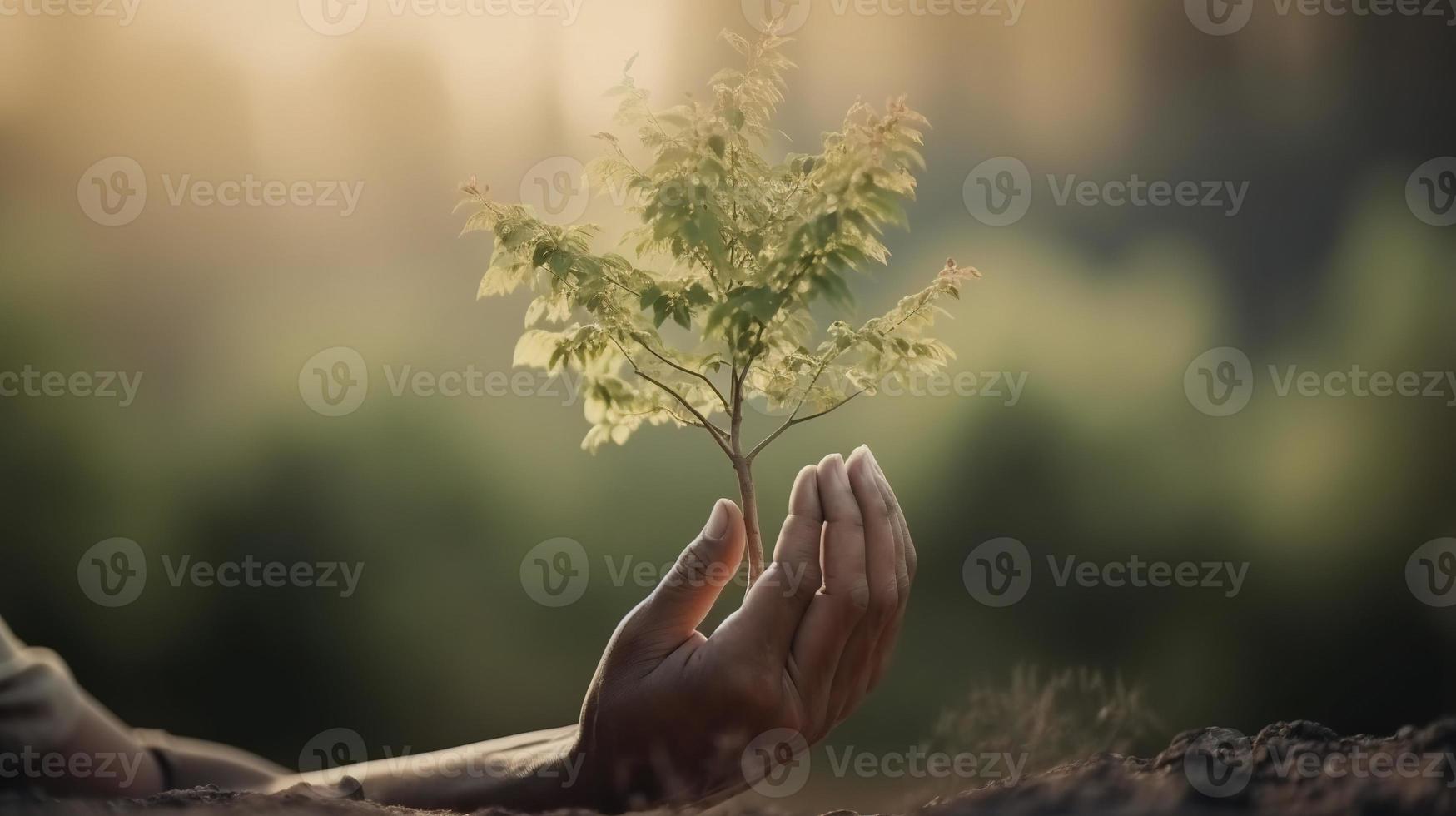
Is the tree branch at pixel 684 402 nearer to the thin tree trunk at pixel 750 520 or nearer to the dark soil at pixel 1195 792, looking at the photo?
the thin tree trunk at pixel 750 520

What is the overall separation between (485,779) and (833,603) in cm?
100

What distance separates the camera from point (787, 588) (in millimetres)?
1996

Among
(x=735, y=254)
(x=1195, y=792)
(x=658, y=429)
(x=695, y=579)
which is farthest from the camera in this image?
(x=658, y=429)

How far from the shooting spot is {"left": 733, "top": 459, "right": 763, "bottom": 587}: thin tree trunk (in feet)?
7.46

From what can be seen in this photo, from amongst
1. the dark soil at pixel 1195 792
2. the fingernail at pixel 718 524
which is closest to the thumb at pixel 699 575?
the fingernail at pixel 718 524

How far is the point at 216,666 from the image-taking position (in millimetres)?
3553

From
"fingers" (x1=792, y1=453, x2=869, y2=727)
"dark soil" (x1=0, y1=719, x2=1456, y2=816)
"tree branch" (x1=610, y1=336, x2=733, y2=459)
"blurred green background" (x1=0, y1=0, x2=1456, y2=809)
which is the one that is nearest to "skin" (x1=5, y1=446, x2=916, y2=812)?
"fingers" (x1=792, y1=453, x2=869, y2=727)

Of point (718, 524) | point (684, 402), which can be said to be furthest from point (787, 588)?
point (684, 402)

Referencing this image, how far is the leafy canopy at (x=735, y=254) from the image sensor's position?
81.4 inches

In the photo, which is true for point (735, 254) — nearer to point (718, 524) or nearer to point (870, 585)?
point (718, 524)

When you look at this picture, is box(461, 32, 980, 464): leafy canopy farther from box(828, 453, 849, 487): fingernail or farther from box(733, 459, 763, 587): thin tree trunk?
box(828, 453, 849, 487): fingernail

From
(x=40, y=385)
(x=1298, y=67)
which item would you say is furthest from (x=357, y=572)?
(x=1298, y=67)

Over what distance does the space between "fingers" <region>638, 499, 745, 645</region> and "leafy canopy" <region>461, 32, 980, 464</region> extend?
11.8 inches

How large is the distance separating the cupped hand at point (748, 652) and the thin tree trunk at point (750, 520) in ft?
0.67
